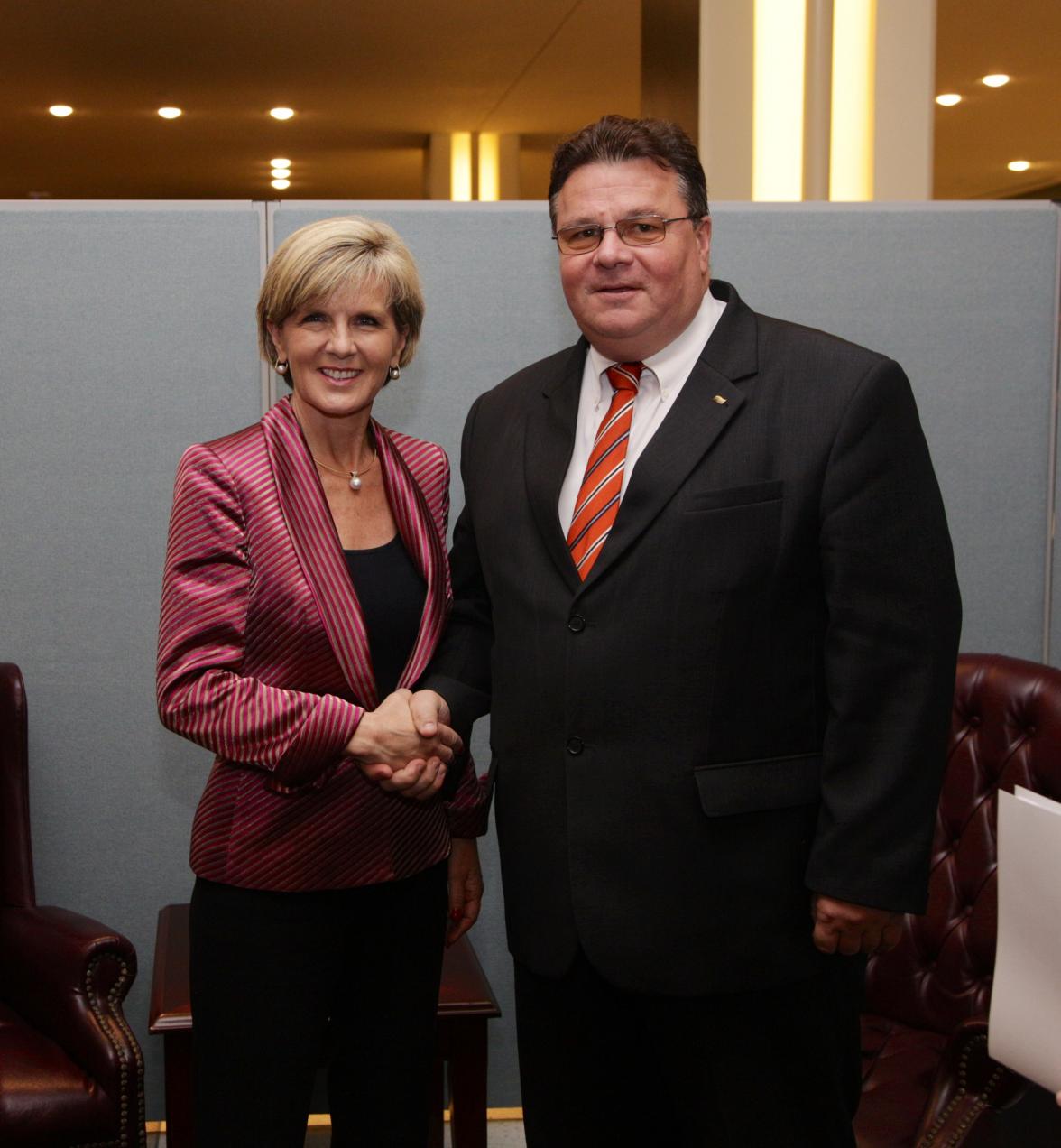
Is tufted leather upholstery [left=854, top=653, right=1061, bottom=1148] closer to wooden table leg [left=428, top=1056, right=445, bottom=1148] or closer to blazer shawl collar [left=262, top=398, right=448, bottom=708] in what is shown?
wooden table leg [left=428, top=1056, right=445, bottom=1148]

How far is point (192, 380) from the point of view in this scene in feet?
8.86

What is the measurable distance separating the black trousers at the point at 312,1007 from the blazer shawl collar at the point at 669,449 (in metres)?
0.54

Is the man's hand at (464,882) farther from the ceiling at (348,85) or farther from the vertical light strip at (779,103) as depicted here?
the ceiling at (348,85)

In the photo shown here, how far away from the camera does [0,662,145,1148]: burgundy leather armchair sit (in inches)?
85.1

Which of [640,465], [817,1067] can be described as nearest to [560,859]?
[817,1067]

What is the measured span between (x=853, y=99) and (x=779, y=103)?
0.60ft

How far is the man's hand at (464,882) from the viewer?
1.99 meters

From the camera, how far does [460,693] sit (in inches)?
71.4

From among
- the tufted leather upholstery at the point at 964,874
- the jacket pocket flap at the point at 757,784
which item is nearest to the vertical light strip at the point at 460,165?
the tufted leather upholstery at the point at 964,874

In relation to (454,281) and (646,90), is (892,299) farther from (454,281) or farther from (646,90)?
(646,90)

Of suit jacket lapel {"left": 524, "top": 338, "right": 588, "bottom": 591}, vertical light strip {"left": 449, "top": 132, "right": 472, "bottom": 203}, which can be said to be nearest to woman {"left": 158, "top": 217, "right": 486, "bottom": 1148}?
suit jacket lapel {"left": 524, "top": 338, "right": 588, "bottom": 591}

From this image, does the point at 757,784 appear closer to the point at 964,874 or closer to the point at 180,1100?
the point at 964,874

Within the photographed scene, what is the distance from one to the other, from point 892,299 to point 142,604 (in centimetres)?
169

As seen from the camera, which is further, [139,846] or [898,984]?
[139,846]
